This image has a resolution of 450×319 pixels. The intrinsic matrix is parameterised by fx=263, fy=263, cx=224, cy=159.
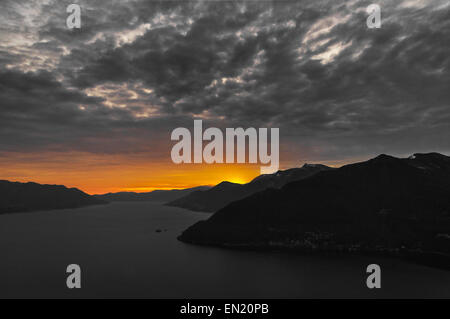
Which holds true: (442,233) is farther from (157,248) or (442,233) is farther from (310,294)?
(157,248)

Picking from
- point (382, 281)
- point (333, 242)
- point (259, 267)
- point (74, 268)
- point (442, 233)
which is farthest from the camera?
point (333, 242)

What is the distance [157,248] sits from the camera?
176 m

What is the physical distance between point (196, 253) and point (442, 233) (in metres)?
152

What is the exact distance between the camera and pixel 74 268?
399 feet

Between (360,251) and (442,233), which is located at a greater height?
(442,233)

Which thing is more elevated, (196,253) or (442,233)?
(442,233)
